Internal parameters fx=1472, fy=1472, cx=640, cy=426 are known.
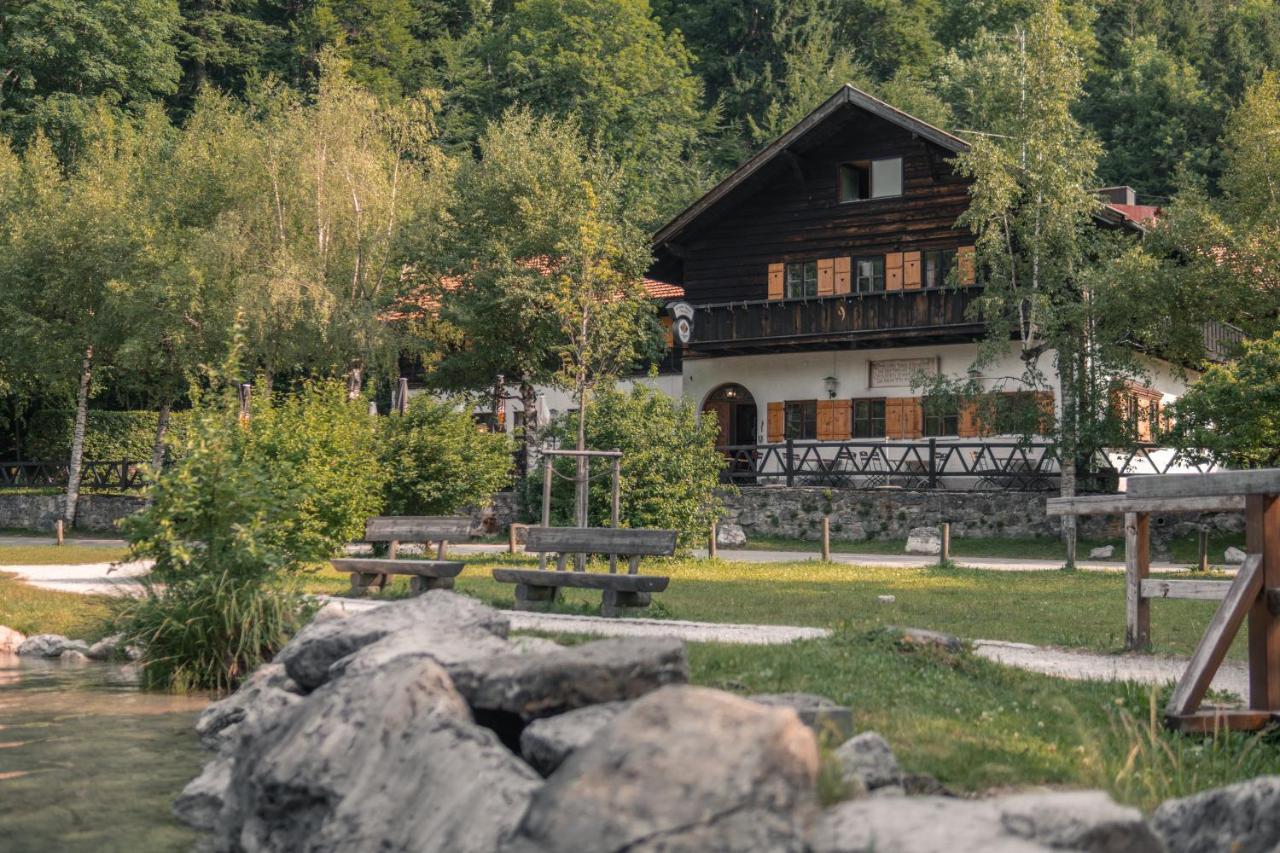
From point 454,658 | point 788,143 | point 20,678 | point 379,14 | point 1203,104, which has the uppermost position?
point 379,14

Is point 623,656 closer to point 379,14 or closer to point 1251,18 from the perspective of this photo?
point 379,14

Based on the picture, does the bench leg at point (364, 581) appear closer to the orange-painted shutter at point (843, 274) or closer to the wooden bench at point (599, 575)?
the wooden bench at point (599, 575)

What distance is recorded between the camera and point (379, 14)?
6066 cm

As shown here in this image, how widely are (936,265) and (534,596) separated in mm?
23466

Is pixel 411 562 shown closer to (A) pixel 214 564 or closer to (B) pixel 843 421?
(A) pixel 214 564

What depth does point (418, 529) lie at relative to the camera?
64.0 feet

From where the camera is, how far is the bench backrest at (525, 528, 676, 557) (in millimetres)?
16562

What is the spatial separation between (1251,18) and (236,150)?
42.4m

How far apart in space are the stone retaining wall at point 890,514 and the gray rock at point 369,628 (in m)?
23.4

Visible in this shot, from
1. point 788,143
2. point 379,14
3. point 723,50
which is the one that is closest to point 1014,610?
point 788,143

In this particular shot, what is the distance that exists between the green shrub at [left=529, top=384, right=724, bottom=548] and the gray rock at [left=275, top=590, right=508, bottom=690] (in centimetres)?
1556

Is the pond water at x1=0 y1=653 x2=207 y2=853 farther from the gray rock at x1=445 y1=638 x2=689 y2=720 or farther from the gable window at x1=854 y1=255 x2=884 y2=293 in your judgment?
the gable window at x1=854 y1=255 x2=884 y2=293

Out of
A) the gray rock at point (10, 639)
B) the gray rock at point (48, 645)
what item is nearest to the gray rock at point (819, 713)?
the gray rock at point (48, 645)

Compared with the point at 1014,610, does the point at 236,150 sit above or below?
above
